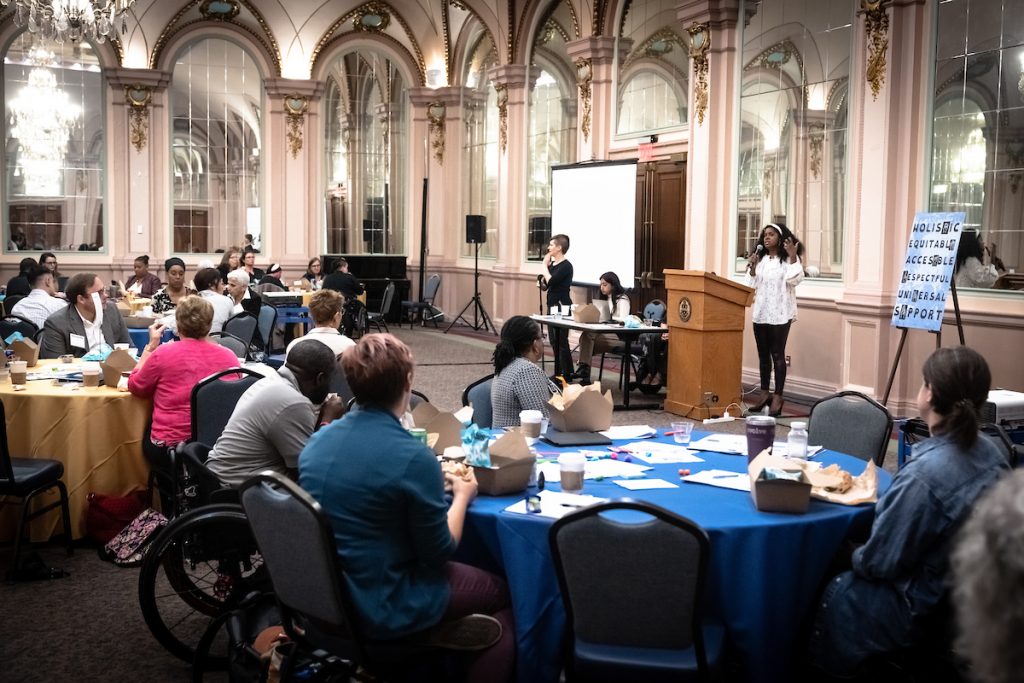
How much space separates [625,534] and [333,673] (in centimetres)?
101

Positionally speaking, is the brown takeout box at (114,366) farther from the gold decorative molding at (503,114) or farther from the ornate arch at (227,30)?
the ornate arch at (227,30)

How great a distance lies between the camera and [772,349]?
8.70 meters

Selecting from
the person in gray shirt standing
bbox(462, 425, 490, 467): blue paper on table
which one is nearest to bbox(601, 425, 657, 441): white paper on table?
bbox(462, 425, 490, 467): blue paper on table

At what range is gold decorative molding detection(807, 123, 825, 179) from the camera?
30.6 ft

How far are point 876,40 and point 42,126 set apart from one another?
1178 cm

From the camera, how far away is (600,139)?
12.5 metres

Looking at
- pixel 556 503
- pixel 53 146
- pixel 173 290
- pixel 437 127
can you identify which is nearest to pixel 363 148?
pixel 437 127

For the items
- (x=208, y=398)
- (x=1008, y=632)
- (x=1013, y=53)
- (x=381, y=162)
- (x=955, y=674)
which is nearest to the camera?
(x=1008, y=632)

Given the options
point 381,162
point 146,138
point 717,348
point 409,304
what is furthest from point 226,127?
point 717,348

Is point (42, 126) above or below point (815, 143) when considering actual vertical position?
above

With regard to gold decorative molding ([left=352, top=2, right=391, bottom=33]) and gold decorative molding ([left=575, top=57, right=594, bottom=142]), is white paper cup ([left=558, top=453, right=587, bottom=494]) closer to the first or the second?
gold decorative molding ([left=575, top=57, right=594, bottom=142])

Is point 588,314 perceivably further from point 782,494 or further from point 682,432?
point 782,494

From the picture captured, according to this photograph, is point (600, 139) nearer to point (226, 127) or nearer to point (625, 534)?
point (226, 127)

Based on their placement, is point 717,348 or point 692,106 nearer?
point 717,348
